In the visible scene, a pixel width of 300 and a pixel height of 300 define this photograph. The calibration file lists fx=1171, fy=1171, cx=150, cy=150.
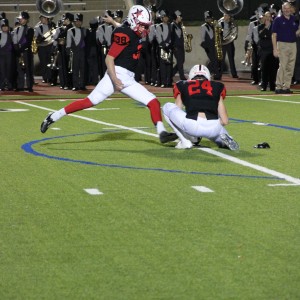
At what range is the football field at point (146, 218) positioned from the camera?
6570 millimetres

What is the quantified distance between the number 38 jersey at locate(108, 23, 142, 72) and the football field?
97cm

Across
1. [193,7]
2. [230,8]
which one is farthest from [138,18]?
[193,7]

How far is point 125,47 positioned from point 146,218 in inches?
215

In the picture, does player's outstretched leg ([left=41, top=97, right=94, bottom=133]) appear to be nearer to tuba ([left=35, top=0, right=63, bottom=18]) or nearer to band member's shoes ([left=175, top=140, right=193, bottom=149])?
band member's shoes ([left=175, top=140, right=193, bottom=149])

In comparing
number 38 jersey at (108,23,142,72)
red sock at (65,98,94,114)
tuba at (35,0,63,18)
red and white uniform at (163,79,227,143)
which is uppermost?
number 38 jersey at (108,23,142,72)

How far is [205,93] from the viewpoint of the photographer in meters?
12.7

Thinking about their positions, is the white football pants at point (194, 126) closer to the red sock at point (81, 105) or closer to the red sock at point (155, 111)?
the red sock at point (155, 111)

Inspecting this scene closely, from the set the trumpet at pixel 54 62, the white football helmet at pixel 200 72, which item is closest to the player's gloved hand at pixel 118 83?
the white football helmet at pixel 200 72

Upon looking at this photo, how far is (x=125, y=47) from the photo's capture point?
45.1 ft

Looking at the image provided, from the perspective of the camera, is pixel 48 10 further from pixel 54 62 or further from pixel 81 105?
pixel 81 105

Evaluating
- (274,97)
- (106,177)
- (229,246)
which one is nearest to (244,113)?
(274,97)

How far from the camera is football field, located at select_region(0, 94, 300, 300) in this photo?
21.6 feet

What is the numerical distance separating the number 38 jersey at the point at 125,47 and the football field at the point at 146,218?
38.2 inches

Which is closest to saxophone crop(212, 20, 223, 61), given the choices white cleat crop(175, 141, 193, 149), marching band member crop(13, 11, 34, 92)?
marching band member crop(13, 11, 34, 92)
